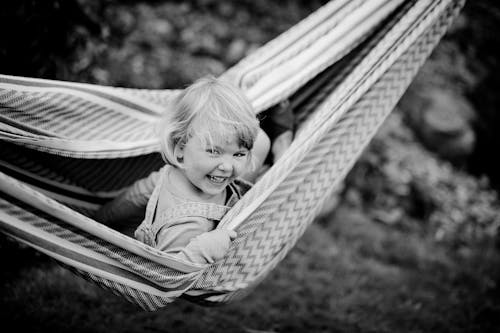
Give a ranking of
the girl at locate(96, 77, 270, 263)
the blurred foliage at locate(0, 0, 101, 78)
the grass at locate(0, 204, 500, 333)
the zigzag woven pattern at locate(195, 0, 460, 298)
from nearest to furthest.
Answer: the girl at locate(96, 77, 270, 263) < the zigzag woven pattern at locate(195, 0, 460, 298) < the blurred foliage at locate(0, 0, 101, 78) < the grass at locate(0, 204, 500, 333)

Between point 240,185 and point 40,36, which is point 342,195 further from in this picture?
point 40,36

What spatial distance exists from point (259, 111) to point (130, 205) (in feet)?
1.85

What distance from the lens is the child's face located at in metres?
1.25

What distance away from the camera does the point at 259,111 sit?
5.46 ft

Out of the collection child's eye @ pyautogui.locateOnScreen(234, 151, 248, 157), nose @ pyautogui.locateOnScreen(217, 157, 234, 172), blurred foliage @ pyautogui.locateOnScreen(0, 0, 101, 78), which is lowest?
nose @ pyautogui.locateOnScreen(217, 157, 234, 172)

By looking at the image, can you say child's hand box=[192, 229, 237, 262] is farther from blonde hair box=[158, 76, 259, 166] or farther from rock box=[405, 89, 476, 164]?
rock box=[405, 89, 476, 164]

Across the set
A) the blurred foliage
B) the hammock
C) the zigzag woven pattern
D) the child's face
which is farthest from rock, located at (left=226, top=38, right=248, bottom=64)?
the child's face

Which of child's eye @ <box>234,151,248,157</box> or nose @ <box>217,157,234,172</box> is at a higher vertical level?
child's eye @ <box>234,151,248,157</box>

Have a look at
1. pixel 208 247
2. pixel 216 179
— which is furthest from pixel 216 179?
pixel 208 247

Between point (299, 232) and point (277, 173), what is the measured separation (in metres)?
0.27

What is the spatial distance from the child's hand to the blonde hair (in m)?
0.24

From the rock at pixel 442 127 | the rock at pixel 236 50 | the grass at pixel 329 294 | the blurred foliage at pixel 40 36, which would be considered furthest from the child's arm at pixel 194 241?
the rock at pixel 442 127

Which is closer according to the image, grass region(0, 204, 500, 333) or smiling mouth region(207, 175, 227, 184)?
smiling mouth region(207, 175, 227, 184)

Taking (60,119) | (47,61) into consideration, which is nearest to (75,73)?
(47,61)
